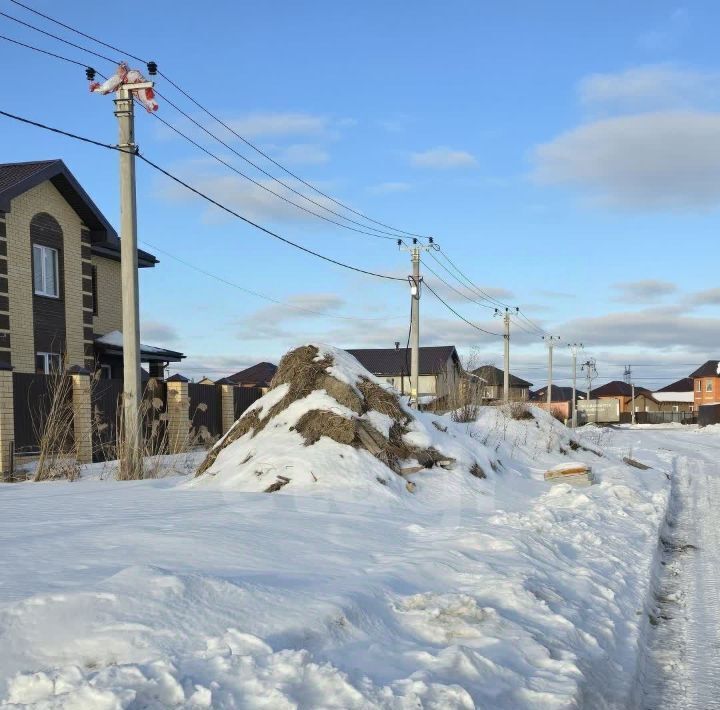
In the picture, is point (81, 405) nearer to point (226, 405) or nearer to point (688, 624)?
point (226, 405)

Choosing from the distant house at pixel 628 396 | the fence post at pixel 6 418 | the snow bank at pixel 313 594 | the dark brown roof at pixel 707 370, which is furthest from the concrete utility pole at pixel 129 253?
the distant house at pixel 628 396

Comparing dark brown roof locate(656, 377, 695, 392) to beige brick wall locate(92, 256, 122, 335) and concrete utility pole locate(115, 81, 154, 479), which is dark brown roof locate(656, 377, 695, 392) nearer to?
beige brick wall locate(92, 256, 122, 335)

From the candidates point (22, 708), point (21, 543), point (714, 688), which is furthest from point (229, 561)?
point (714, 688)

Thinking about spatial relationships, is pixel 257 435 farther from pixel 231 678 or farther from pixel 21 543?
pixel 231 678

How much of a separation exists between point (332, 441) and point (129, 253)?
4365 mm

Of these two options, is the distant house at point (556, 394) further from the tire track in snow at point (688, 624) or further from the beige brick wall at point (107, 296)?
the tire track in snow at point (688, 624)

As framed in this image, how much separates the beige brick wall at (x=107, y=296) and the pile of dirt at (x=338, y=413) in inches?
476

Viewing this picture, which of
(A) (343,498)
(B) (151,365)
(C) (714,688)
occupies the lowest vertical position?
(C) (714,688)

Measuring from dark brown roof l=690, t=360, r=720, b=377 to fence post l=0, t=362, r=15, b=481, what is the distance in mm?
80517

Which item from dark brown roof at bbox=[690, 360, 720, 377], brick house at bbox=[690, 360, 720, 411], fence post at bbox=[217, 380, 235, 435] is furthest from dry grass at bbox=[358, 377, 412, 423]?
dark brown roof at bbox=[690, 360, 720, 377]

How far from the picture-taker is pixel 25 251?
57.8 feet

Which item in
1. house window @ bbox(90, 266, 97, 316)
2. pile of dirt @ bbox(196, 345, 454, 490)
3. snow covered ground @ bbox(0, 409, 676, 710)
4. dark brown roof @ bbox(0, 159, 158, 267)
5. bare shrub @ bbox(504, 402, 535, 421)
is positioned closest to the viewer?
snow covered ground @ bbox(0, 409, 676, 710)

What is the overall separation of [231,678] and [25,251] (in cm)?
1683

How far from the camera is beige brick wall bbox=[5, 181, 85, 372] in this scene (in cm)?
1720
